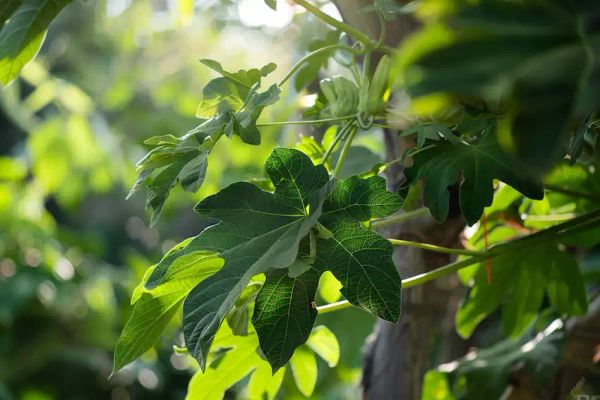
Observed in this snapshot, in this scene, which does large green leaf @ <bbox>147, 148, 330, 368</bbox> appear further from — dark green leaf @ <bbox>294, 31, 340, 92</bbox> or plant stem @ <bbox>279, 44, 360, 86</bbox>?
dark green leaf @ <bbox>294, 31, 340, 92</bbox>

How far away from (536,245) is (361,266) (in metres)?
0.22

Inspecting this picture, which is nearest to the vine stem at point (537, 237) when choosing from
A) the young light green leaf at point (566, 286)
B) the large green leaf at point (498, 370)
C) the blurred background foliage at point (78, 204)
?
the young light green leaf at point (566, 286)

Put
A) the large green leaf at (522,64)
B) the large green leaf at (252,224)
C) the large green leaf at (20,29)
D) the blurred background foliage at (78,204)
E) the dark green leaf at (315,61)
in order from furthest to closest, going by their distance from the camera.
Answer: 1. the blurred background foliage at (78,204)
2. the dark green leaf at (315,61)
3. the large green leaf at (20,29)
4. the large green leaf at (252,224)
5. the large green leaf at (522,64)

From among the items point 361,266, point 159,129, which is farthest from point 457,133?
point 159,129

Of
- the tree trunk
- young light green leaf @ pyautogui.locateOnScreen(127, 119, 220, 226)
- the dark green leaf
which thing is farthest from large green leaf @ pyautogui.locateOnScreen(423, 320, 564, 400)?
young light green leaf @ pyautogui.locateOnScreen(127, 119, 220, 226)

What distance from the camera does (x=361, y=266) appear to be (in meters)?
0.43

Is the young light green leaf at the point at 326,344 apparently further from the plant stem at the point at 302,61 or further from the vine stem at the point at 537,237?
the plant stem at the point at 302,61

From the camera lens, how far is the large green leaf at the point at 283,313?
1.40 feet

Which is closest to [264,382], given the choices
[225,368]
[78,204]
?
[225,368]

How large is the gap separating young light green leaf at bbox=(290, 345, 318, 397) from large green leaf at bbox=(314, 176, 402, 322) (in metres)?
0.22

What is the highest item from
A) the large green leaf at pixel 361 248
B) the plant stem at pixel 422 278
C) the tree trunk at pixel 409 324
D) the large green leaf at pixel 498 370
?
the large green leaf at pixel 361 248

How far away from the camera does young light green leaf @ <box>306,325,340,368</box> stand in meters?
0.62

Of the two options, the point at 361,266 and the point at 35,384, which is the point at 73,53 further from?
the point at 361,266

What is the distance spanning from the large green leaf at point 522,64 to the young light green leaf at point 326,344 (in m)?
0.39
